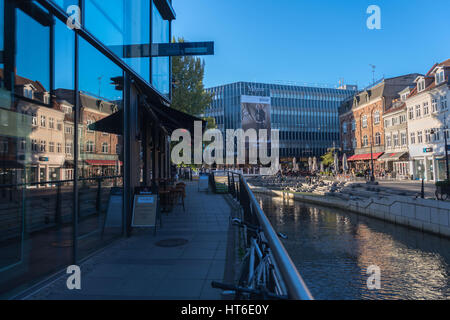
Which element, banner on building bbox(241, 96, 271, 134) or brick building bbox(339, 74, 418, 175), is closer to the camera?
brick building bbox(339, 74, 418, 175)

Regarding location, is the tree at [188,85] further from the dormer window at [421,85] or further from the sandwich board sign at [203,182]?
the dormer window at [421,85]

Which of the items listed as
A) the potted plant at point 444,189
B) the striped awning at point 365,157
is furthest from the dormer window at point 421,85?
the potted plant at point 444,189

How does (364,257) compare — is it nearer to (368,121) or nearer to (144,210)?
(144,210)

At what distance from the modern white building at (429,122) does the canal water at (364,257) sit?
19995 millimetres

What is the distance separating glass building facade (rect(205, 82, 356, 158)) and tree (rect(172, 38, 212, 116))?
45.4 m

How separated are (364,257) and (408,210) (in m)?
5.98

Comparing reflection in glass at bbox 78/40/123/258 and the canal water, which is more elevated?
reflection in glass at bbox 78/40/123/258

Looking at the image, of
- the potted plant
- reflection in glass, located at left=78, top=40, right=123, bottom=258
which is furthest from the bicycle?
the potted plant

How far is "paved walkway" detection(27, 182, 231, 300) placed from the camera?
386cm

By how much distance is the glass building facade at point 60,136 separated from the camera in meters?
4.16

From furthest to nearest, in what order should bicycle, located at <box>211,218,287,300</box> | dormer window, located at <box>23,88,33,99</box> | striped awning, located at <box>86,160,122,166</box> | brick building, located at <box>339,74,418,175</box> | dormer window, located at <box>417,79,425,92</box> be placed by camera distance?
1. brick building, located at <box>339,74,418,175</box>
2. dormer window, located at <box>417,79,425,92</box>
3. striped awning, located at <box>86,160,122,166</box>
4. dormer window, located at <box>23,88,33,99</box>
5. bicycle, located at <box>211,218,287,300</box>

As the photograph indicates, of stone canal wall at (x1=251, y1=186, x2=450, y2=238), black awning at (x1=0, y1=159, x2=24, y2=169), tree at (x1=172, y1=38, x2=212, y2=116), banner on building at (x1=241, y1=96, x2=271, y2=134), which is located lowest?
stone canal wall at (x1=251, y1=186, x2=450, y2=238)

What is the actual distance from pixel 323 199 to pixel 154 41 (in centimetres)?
1807

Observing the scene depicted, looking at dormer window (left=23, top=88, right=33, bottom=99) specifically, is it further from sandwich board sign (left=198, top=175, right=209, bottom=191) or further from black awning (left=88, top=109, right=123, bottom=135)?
sandwich board sign (left=198, top=175, right=209, bottom=191)
